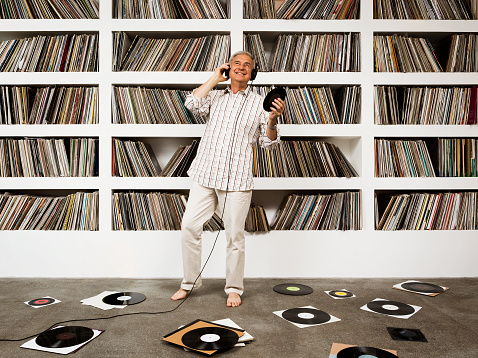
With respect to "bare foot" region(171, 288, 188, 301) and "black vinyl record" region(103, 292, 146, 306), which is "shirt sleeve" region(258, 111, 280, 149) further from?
"black vinyl record" region(103, 292, 146, 306)

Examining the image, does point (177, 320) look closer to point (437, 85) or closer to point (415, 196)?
point (415, 196)

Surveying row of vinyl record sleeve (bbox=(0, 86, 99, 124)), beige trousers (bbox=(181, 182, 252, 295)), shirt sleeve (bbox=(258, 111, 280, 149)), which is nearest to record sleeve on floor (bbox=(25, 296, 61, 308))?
beige trousers (bbox=(181, 182, 252, 295))

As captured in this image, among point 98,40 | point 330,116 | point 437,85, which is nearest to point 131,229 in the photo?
point 98,40

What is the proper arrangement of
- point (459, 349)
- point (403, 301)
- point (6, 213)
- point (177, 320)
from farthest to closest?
point (6, 213) → point (403, 301) → point (177, 320) → point (459, 349)

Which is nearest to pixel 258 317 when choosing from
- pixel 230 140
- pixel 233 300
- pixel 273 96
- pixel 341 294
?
pixel 233 300

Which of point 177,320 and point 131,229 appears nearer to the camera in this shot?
point 177,320

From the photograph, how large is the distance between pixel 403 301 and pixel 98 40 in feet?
8.41

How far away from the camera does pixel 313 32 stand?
2781 mm

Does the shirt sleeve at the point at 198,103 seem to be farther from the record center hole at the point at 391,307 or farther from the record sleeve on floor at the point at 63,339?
the record center hole at the point at 391,307

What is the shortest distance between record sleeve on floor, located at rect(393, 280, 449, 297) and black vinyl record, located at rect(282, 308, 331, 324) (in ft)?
2.48

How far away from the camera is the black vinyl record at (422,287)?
2.41 m

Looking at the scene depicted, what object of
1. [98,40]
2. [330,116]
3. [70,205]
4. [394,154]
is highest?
[98,40]

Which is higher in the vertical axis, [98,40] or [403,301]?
[98,40]

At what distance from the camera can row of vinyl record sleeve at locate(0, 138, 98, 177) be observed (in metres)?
2.70
